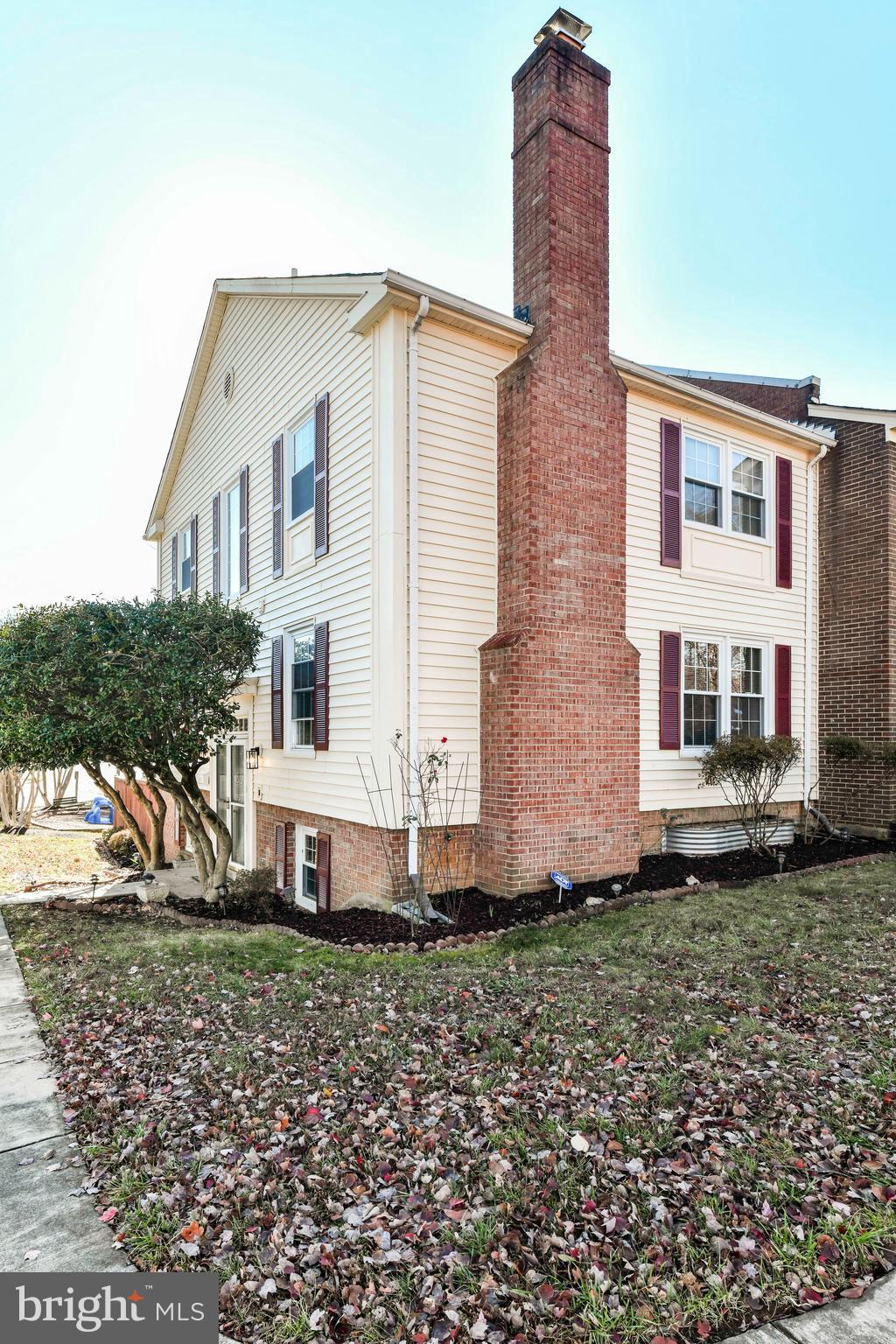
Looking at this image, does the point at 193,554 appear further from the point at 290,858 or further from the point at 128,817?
the point at 290,858

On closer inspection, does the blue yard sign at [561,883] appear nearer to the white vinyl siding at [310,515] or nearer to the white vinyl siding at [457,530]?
the white vinyl siding at [457,530]

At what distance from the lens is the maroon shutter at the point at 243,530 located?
11.5m

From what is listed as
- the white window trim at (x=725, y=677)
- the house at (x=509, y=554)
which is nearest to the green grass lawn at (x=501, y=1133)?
the house at (x=509, y=554)

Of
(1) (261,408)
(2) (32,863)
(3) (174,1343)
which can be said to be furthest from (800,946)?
(2) (32,863)

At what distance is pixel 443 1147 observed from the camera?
3014 mm

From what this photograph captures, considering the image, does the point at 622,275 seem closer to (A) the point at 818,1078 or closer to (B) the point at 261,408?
(B) the point at 261,408

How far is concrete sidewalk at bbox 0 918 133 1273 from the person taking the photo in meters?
2.50

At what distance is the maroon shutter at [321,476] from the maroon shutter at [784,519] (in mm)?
6818

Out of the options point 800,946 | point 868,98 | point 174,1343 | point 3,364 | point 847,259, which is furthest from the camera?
point 3,364

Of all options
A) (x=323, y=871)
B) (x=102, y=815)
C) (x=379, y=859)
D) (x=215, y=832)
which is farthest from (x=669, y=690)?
(x=102, y=815)

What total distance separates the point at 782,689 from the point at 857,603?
186 centimetres

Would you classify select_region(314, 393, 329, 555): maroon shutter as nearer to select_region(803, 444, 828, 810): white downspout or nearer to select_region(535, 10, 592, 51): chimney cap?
select_region(535, 10, 592, 51): chimney cap

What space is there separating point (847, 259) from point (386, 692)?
14.8 metres

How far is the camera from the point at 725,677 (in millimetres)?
10328
